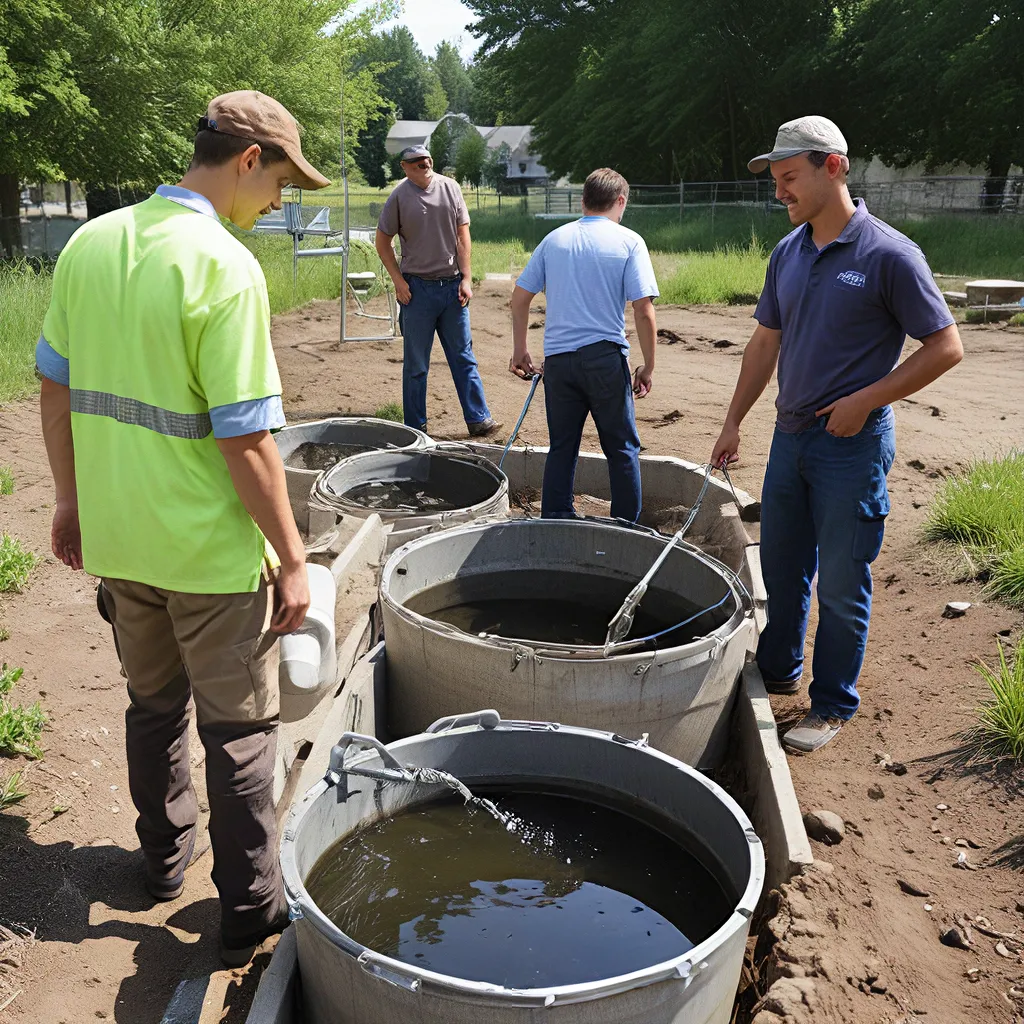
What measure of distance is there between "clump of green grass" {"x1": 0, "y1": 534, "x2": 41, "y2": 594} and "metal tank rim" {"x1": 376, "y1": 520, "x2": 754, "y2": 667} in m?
1.97

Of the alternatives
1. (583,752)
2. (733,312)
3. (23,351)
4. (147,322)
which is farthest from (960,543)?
(733,312)

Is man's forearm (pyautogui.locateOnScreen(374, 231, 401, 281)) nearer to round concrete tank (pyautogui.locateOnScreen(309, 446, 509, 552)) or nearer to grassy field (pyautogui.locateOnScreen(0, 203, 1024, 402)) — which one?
round concrete tank (pyautogui.locateOnScreen(309, 446, 509, 552))

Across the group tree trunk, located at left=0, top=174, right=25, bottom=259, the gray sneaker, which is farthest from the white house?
the gray sneaker

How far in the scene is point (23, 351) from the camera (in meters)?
8.68

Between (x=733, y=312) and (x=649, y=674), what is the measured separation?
11309 millimetres

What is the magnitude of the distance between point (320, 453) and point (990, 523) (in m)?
4.03

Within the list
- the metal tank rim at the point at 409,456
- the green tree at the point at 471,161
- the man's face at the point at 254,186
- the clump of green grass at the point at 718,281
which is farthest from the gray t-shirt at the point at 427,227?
the green tree at the point at 471,161

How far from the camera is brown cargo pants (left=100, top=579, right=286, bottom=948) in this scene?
2.46 m

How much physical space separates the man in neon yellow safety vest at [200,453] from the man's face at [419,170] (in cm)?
420

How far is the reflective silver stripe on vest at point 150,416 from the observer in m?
2.31

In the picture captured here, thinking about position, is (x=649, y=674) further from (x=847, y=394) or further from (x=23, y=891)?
(x=23, y=891)

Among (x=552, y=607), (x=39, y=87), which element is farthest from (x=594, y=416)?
(x=39, y=87)

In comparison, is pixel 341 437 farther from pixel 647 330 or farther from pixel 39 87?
pixel 39 87

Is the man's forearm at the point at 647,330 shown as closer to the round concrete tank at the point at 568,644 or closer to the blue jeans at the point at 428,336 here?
the round concrete tank at the point at 568,644
